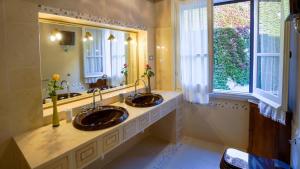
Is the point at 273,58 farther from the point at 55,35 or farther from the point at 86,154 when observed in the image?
the point at 55,35

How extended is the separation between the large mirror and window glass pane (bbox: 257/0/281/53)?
1.78 m

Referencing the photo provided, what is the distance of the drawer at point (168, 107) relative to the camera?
253 centimetres

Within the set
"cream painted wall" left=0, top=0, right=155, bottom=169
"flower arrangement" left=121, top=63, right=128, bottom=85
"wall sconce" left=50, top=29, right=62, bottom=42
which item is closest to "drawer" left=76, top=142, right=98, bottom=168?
"cream painted wall" left=0, top=0, right=155, bottom=169

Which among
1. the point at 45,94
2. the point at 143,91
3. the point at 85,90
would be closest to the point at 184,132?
the point at 143,91

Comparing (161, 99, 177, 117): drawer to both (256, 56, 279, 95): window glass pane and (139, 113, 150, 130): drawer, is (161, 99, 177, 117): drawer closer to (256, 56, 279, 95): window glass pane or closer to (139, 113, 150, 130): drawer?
(139, 113, 150, 130): drawer

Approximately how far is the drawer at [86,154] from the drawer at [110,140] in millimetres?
105

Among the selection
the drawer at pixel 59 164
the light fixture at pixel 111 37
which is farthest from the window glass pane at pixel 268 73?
the drawer at pixel 59 164

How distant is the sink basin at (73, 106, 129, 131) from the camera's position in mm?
1587

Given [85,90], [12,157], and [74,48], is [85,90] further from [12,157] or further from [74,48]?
[12,157]

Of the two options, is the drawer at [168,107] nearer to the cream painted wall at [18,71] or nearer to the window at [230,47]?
the window at [230,47]

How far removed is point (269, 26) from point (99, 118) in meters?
2.07

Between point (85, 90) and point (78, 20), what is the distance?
794 mm

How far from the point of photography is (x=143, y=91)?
9.95 feet

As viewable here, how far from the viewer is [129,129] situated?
1.83m
